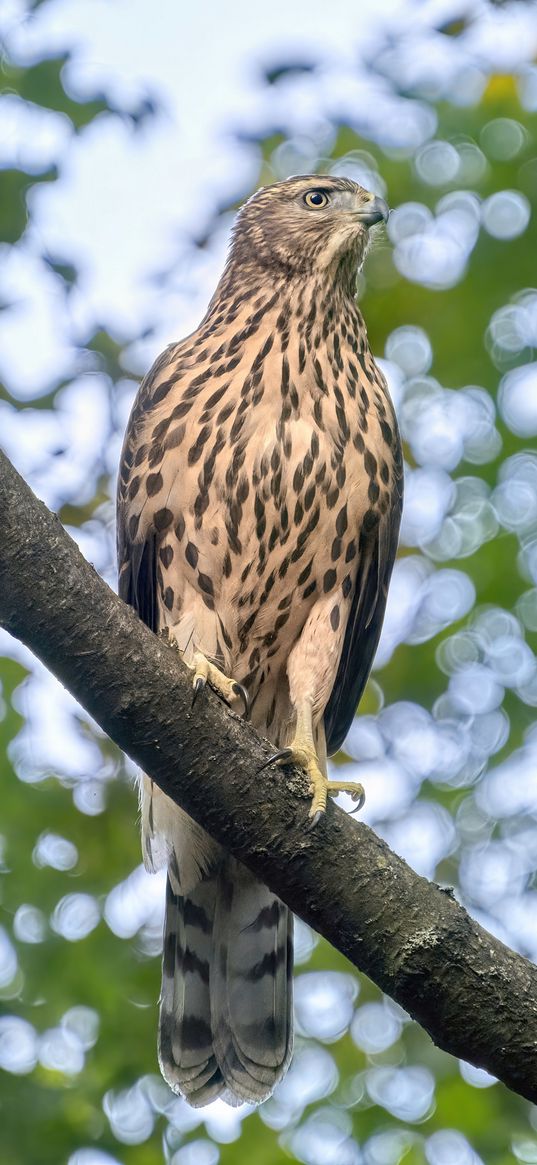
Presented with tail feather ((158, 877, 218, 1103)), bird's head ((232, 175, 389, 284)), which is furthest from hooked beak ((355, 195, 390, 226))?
tail feather ((158, 877, 218, 1103))

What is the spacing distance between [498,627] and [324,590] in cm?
168

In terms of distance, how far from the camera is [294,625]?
13.9 feet

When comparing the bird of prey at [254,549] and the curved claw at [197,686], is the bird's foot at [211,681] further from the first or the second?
the bird of prey at [254,549]

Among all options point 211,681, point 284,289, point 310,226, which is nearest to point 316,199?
point 310,226

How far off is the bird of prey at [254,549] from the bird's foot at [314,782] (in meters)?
0.22

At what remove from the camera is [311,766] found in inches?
139

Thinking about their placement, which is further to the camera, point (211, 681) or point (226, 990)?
point (226, 990)

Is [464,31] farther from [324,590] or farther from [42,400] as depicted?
[324,590]

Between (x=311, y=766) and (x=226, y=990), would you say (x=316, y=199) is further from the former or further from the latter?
(x=226, y=990)

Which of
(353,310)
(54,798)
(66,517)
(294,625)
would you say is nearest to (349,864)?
(294,625)

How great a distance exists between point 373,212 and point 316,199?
29 cm

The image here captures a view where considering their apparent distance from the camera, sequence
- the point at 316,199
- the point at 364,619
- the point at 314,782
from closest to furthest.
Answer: the point at 314,782
the point at 364,619
the point at 316,199

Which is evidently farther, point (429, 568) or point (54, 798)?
point (429, 568)

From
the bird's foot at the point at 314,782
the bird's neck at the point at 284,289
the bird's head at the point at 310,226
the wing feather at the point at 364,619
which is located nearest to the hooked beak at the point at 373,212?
the bird's head at the point at 310,226
